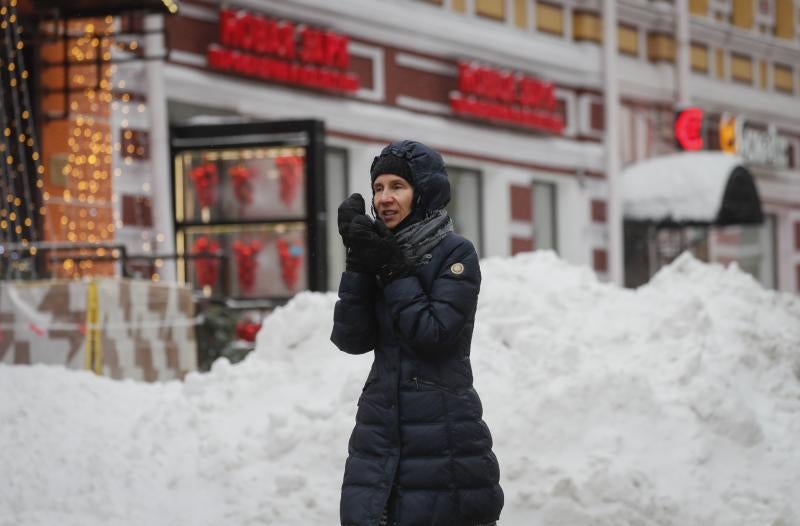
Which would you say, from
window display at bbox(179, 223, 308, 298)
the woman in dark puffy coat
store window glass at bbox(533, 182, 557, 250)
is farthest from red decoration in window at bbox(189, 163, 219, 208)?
the woman in dark puffy coat

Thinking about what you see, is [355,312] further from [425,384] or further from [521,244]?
[521,244]

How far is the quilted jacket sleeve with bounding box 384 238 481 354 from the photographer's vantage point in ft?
15.5

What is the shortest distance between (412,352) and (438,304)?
0.18 metres

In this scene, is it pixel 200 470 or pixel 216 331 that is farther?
pixel 216 331

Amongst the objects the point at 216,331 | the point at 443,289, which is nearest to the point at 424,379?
the point at 443,289

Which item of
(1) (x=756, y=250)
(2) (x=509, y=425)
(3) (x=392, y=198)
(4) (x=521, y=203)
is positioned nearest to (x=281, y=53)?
(4) (x=521, y=203)

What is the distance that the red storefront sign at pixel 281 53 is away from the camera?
52.2 feet

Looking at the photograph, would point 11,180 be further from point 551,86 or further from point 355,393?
point 551,86

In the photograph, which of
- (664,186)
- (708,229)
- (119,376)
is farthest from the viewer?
(708,229)

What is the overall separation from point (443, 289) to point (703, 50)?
70.3 feet

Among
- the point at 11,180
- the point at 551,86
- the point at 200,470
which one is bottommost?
the point at 200,470

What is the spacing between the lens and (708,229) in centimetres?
2456

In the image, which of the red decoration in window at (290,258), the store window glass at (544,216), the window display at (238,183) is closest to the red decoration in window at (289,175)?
the window display at (238,183)

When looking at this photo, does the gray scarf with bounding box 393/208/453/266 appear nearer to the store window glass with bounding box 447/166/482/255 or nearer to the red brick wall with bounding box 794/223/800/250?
the store window glass with bounding box 447/166/482/255
